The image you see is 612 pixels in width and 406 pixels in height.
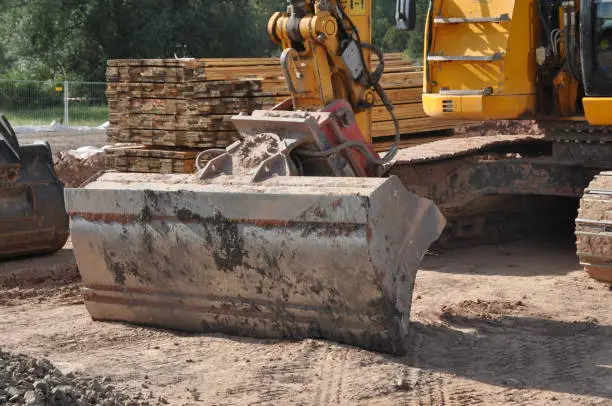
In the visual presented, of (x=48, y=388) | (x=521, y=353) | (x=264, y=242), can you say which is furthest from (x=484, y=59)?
(x=48, y=388)

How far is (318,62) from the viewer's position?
301 inches

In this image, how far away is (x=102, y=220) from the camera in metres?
6.15

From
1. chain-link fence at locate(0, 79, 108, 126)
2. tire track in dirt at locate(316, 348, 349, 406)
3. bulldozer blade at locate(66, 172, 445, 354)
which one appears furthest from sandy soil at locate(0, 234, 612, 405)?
chain-link fence at locate(0, 79, 108, 126)

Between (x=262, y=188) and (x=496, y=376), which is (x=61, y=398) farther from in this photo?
(x=496, y=376)

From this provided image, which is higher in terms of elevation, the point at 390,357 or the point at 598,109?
the point at 598,109

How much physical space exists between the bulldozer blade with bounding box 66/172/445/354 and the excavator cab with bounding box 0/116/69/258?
2342 millimetres

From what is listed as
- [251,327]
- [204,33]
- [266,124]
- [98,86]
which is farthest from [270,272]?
[204,33]

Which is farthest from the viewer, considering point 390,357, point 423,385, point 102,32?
point 102,32

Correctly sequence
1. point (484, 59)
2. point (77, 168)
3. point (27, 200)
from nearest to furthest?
point (484, 59) → point (27, 200) → point (77, 168)

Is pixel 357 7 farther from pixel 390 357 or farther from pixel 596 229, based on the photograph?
pixel 390 357

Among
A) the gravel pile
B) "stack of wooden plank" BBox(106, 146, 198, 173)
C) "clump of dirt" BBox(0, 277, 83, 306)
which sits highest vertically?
"stack of wooden plank" BBox(106, 146, 198, 173)

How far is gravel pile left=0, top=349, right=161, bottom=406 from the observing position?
4.51 meters

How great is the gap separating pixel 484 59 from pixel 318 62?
1246 millimetres

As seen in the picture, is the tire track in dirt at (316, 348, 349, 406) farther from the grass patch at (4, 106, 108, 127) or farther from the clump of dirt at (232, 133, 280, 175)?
the grass patch at (4, 106, 108, 127)
